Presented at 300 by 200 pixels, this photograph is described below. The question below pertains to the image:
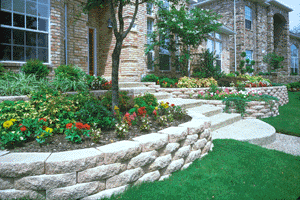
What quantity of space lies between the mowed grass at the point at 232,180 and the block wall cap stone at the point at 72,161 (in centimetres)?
43

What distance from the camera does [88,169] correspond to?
1.98m

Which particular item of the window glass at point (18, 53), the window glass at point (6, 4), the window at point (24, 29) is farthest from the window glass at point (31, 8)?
the window glass at point (18, 53)

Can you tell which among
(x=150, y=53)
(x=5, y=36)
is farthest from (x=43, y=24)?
(x=150, y=53)

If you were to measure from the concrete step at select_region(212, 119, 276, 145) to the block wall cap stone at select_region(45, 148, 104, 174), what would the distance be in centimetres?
289

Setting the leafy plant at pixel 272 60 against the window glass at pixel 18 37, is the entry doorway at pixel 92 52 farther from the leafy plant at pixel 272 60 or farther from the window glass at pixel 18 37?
the leafy plant at pixel 272 60

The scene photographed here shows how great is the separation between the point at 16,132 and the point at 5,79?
Answer: 252cm

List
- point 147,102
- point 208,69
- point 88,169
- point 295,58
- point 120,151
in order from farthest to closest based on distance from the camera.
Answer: point 295,58, point 208,69, point 147,102, point 120,151, point 88,169

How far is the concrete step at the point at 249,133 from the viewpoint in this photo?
4215 millimetres

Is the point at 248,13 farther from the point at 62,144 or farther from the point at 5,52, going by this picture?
the point at 62,144

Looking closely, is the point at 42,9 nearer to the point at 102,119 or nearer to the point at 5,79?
the point at 5,79

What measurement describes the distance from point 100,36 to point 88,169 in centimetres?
786

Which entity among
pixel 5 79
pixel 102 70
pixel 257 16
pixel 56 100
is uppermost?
pixel 257 16

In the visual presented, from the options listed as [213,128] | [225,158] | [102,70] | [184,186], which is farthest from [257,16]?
[184,186]

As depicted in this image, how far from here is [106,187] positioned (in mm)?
2098
